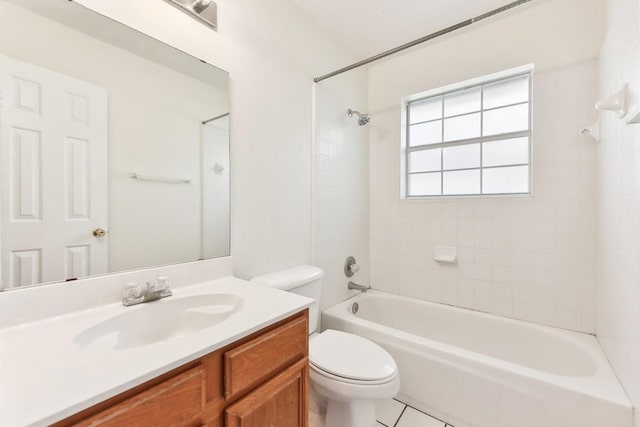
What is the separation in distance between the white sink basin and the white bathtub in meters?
1.04

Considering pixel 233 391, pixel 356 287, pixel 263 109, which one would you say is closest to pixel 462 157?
pixel 356 287

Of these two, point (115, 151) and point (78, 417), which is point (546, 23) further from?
point (78, 417)

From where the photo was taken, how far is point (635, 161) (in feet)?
3.37

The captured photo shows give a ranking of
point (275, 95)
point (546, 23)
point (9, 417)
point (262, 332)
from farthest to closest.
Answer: point (546, 23), point (275, 95), point (262, 332), point (9, 417)

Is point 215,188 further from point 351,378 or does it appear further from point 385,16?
point 385,16

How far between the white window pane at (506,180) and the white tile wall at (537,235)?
139 millimetres

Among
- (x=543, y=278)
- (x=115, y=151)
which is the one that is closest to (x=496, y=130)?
(x=543, y=278)

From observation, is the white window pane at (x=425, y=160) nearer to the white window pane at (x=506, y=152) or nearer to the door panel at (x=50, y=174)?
the white window pane at (x=506, y=152)

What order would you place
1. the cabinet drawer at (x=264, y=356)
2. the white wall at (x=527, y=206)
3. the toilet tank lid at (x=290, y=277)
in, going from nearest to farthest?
the cabinet drawer at (x=264, y=356) < the toilet tank lid at (x=290, y=277) < the white wall at (x=527, y=206)

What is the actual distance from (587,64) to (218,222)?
2.34 m

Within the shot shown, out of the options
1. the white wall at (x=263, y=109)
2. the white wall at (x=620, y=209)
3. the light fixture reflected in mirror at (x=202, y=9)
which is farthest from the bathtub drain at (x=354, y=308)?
the light fixture reflected in mirror at (x=202, y=9)

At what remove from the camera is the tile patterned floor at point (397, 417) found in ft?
4.83

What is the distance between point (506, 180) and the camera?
2006mm

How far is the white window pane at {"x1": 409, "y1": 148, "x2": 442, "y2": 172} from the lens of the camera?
2.31 meters
